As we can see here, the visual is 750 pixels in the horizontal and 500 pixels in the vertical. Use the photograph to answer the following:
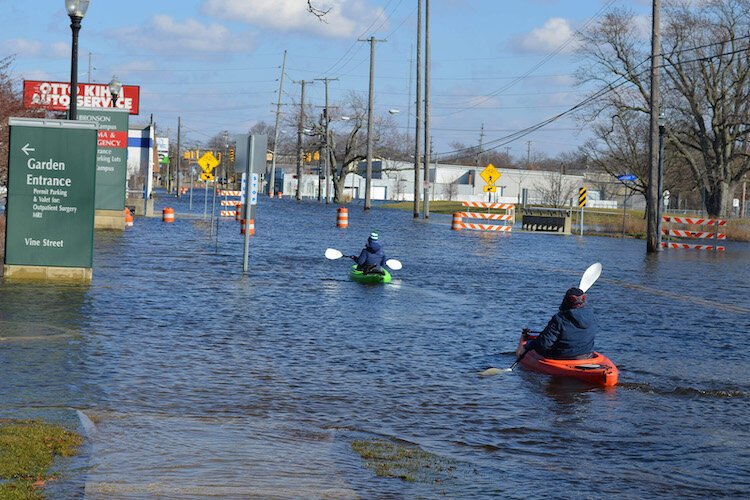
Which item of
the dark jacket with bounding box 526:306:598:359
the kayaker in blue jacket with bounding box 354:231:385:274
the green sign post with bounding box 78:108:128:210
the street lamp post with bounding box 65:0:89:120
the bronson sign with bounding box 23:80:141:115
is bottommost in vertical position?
the dark jacket with bounding box 526:306:598:359

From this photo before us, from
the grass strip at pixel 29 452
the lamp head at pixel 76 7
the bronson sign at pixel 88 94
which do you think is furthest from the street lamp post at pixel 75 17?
the bronson sign at pixel 88 94

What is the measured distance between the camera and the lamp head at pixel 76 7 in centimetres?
1906

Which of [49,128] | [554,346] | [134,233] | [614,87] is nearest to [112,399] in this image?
[554,346]

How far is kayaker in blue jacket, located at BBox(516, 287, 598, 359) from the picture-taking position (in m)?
12.8

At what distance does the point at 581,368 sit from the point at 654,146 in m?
26.6

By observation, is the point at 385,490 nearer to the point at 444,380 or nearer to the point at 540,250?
the point at 444,380

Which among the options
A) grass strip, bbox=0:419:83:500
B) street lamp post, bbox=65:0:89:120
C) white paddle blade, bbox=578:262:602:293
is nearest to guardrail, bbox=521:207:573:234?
street lamp post, bbox=65:0:89:120

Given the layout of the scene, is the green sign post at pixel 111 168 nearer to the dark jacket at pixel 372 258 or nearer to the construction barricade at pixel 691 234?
the dark jacket at pixel 372 258

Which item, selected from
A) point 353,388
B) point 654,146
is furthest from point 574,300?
point 654,146

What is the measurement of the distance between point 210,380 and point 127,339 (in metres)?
2.85

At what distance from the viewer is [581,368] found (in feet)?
40.9

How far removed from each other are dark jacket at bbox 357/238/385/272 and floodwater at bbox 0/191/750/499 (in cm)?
52

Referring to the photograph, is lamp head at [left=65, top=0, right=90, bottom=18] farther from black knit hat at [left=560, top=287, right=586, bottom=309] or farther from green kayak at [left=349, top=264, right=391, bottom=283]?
black knit hat at [left=560, top=287, right=586, bottom=309]

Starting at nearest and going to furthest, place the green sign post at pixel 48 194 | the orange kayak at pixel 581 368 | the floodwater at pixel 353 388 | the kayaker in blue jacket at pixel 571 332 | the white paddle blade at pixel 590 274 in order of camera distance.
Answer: the floodwater at pixel 353 388 < the orange kayak at pixel 581 368 < the kayaker in blue jacket at pixel 571 332 < the white paddle blade at pixel 590 274 < the green sign post at pixel 48 194
